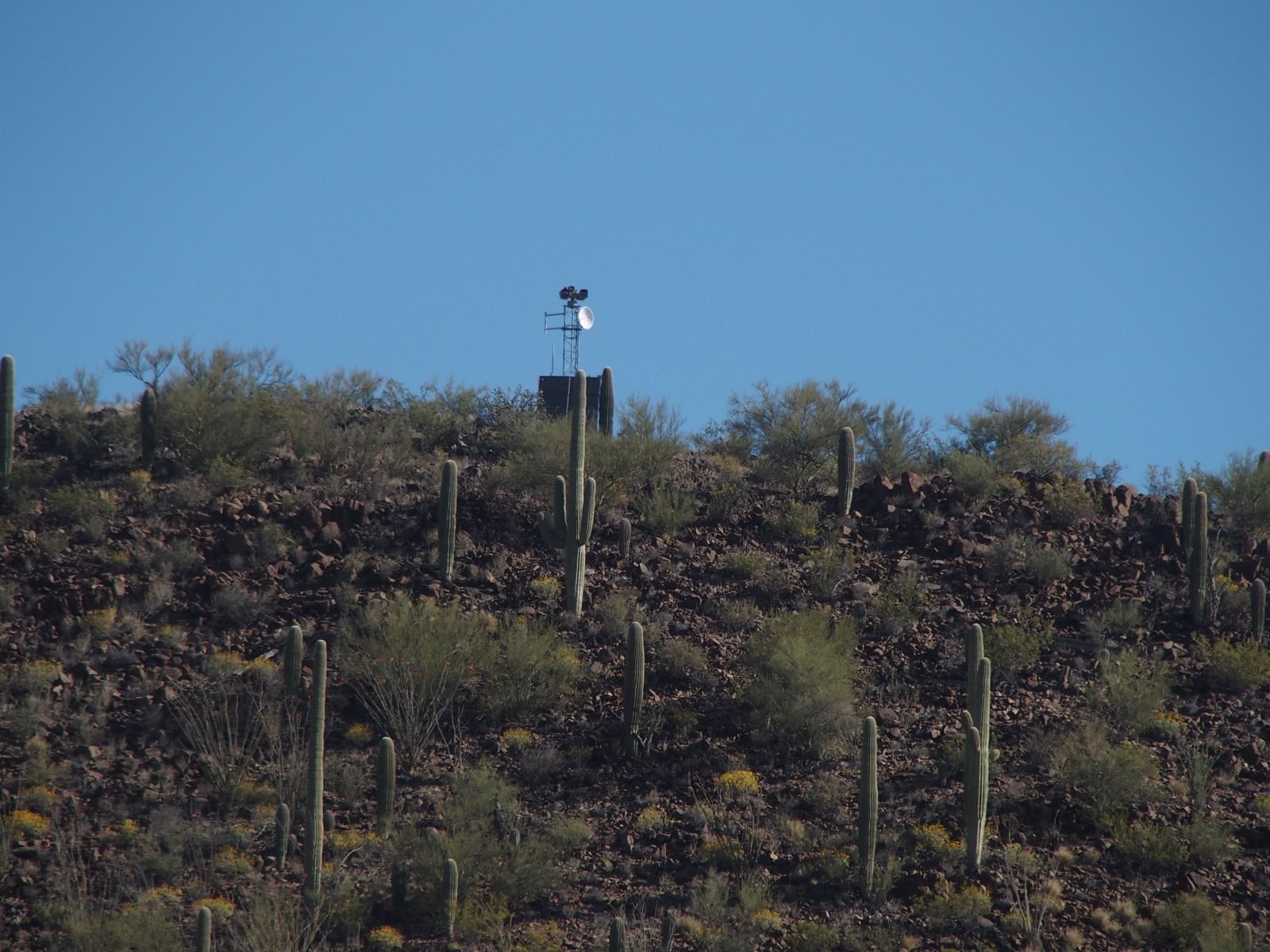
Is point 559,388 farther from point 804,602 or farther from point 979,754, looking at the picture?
point 979,754

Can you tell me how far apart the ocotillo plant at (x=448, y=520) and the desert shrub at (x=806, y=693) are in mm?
4858

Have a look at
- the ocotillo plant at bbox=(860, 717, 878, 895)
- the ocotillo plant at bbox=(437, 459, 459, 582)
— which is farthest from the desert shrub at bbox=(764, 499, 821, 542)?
the ocotillo plant at bbox=(860, 717, 878, 895)

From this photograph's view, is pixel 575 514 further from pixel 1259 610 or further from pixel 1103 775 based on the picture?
pixel 1259 610

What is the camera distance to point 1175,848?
17562mm

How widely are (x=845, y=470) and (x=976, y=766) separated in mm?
8455

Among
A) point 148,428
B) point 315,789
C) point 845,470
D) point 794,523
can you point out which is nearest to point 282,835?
point 315,789

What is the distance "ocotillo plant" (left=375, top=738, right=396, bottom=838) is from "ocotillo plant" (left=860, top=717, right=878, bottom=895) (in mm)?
5280

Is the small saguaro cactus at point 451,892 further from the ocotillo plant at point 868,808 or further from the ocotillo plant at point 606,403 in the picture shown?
the ocotillo plant at point 606,403

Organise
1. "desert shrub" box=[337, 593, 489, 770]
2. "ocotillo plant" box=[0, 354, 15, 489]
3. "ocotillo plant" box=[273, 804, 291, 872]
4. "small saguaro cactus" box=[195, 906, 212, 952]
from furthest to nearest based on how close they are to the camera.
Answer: "ocotillo plant" box=[0, 354, 15, 489]
"desert shrub" box=[337, 593, 489, 770]
"ocotillo plant" box=[273, 804, 291, 872]
"small saguaro cactus" box=[195, 906, 212, 952]

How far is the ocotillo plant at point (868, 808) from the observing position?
55.6 ft

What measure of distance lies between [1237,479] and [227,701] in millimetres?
17183

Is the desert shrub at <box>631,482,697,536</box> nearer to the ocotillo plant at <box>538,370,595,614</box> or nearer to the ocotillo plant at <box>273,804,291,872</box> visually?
the ocotillo plant at <box>538,370,595,614</box>

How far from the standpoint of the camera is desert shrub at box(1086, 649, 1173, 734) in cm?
1997

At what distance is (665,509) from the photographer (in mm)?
24484
